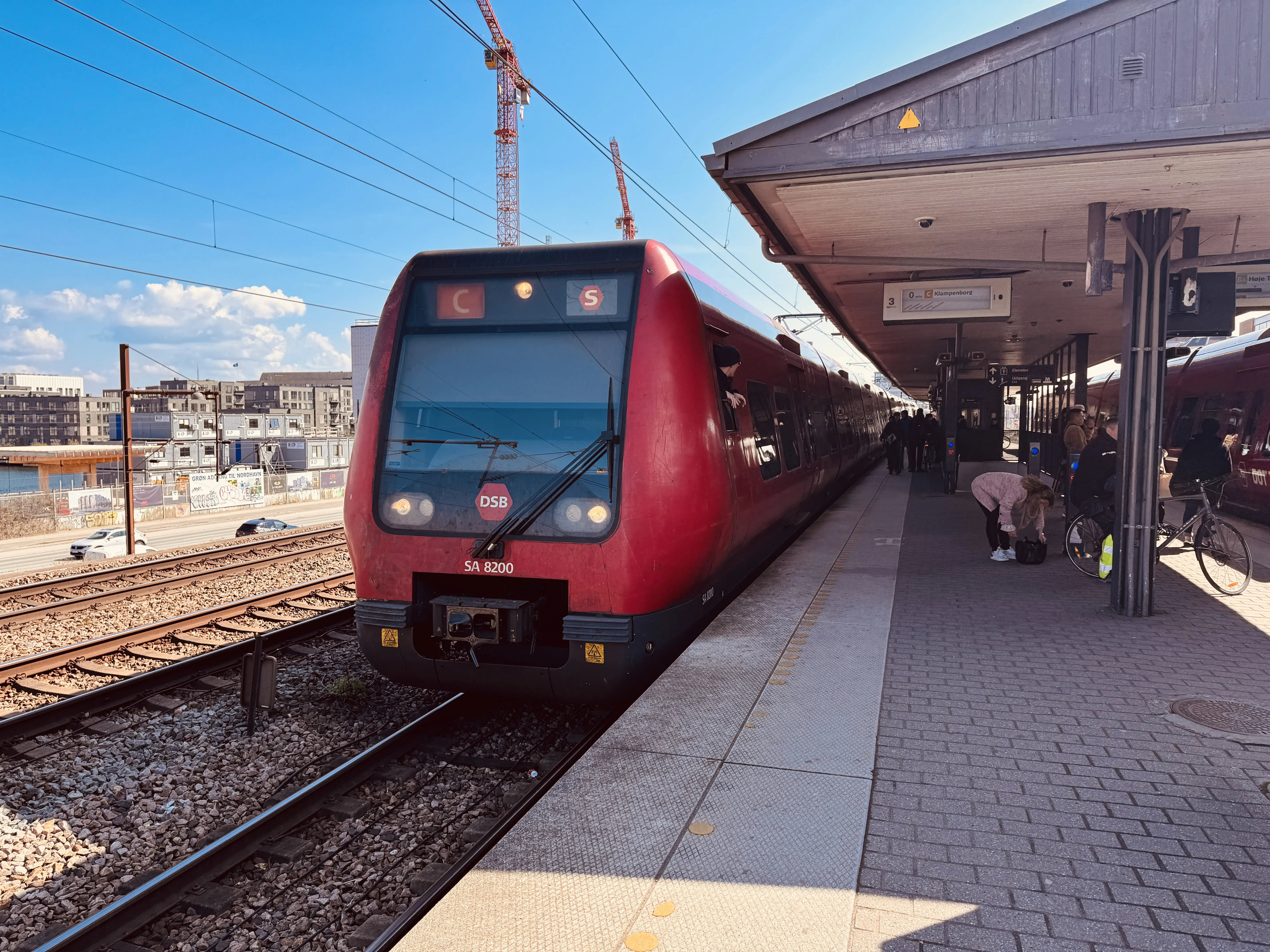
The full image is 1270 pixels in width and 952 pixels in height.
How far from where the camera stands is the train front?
4.76 m

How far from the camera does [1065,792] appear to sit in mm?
3531

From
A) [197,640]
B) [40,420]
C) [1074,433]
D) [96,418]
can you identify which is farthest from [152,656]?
[40,420]

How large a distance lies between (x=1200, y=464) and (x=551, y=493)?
7.26 m

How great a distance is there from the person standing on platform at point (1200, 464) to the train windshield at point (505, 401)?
21.7 feet

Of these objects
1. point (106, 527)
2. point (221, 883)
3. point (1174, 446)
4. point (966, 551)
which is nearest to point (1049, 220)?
point (966, 551)

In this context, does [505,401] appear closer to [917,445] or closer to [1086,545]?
[1086,545]

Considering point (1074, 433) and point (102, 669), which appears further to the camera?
point (1074, 433)

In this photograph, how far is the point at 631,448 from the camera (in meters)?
4.77

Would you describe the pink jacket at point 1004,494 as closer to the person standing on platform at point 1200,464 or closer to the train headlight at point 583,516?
the person standing on platform at point 1200,464

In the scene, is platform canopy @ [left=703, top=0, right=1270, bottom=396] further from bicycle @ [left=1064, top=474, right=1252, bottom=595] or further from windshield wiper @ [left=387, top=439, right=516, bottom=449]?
windshield wiper @ [left=387, top=439, right=516, bottom=449]

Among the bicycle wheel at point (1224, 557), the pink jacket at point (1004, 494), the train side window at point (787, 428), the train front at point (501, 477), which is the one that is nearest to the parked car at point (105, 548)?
the train side window at point (787, 428)

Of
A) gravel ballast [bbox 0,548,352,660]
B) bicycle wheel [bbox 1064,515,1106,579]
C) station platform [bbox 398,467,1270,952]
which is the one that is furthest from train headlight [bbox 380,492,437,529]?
bicycle wheel [bbox 1064,515,1106,579]

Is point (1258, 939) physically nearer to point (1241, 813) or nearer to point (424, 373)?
point (1241, 813)

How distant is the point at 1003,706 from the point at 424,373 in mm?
3804
